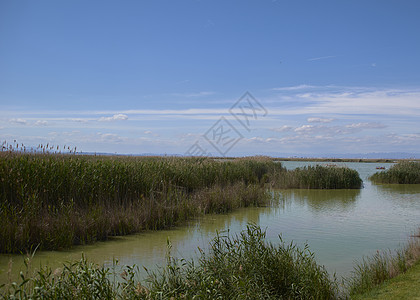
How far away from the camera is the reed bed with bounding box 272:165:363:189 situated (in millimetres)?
19969

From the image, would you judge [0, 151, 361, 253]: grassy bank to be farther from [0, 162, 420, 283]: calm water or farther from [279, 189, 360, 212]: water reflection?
[279, 189, 360, 212]: water reflection

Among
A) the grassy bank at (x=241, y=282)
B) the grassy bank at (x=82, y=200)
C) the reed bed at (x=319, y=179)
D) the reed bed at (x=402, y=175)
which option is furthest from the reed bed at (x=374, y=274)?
the reed bed at (x=402, y=175)

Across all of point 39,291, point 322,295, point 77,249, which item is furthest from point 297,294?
point 77,249

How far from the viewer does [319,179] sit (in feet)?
65.5

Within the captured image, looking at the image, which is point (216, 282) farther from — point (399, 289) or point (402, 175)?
point (402, 175)

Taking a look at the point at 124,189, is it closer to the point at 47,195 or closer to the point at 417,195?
the point at 47,195

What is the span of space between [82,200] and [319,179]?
1437 centimetres

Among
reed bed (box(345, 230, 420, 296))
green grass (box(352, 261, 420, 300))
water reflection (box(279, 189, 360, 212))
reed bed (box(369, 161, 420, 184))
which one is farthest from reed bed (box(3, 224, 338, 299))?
reed bed (box(369, 161, 420, 184))

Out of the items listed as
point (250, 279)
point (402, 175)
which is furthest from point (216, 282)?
point (402, 175)

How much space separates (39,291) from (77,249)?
4.28 meters

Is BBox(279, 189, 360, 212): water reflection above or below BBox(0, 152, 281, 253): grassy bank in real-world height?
below

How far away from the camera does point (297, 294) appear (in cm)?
447

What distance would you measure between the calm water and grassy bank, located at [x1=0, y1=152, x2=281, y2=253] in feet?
1.24

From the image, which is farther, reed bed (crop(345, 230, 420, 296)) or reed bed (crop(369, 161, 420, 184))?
reed bed (crop(369, 161, 420, 184))
